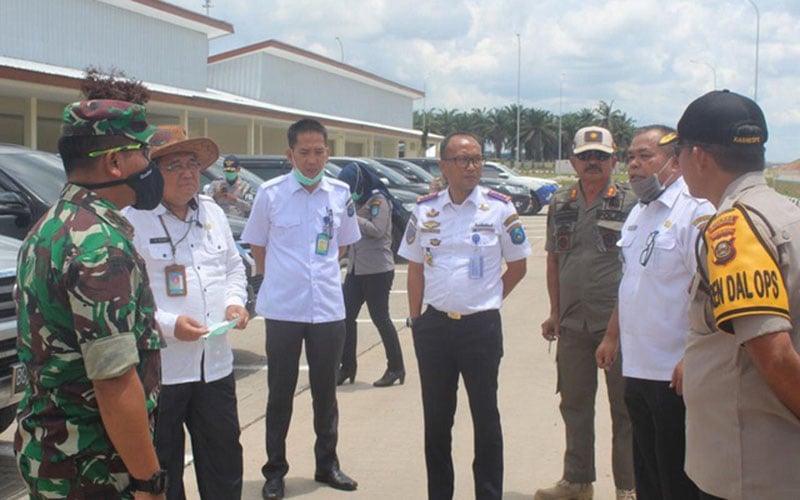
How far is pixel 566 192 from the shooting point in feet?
15.9

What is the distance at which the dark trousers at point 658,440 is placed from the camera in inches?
136

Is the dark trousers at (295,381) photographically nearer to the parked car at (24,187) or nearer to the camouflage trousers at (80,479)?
the camouflage trousers at (80,479)

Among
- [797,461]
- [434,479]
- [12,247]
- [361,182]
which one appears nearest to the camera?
[797,461]

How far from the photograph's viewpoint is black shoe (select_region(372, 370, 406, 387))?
723 centimetres

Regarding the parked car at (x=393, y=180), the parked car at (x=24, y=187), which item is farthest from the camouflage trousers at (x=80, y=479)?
the parked car at (x=393, y=180)

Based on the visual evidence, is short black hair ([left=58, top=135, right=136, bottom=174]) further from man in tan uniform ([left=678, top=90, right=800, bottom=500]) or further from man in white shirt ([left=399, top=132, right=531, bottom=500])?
man in white shirt ([left=399, top=132, right=531, bottom=500])

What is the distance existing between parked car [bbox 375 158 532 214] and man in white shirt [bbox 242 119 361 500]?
53.6 feet

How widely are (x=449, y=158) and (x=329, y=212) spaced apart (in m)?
1.01

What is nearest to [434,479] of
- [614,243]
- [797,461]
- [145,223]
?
[614,243]

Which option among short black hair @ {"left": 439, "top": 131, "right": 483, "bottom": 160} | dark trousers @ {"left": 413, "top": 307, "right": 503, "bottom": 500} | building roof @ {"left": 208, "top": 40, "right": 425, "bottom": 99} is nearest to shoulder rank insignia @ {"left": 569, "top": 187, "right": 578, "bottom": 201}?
short black hair @ {"left": 439, "top": 131, "right": 483, "bottom": 160}

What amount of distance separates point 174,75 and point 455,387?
27939 millimetres

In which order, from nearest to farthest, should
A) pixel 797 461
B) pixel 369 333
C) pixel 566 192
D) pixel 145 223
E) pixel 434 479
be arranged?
pixel 797 461 → pixel 145 223 → pixel 434 479 → pixel 566 192 → pixel 369 333

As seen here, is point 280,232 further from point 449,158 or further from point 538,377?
point 538,377

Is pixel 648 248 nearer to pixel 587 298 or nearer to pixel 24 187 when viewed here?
pixel 587 298
